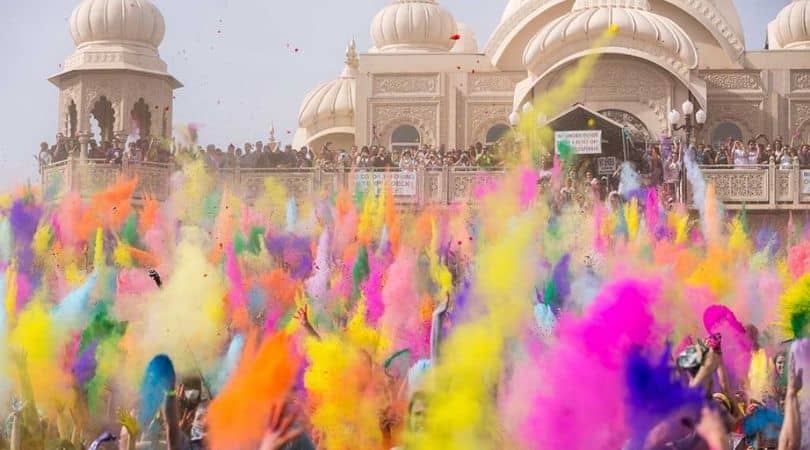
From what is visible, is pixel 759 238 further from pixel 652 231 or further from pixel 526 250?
pixel 526 250

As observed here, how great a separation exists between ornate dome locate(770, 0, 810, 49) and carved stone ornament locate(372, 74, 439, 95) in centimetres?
860

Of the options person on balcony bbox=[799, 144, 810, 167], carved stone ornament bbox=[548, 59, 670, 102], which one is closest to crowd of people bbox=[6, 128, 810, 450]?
person on balcony bbox=[799, 144, 810, 167]

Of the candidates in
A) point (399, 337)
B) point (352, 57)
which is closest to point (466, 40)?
point (352, 57)

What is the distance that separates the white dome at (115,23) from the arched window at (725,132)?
12.1 metres

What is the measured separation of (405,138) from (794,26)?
971 cm

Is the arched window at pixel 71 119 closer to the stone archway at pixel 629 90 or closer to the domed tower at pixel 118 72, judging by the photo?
the domed tower at pixel 118 72

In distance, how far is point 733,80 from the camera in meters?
33.3

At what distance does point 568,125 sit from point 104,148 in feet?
28.1

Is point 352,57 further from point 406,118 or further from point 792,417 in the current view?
point 792,417

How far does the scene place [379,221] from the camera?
2523 centimetres

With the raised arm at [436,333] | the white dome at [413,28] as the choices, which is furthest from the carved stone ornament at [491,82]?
the raised arm at [436,333]

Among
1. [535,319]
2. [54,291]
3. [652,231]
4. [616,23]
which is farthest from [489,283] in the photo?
[616,23]

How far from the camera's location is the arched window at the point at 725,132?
33.0m

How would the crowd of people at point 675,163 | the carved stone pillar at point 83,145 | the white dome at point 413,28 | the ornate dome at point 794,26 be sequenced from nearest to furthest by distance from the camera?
the crowd of people at point 675,163 → the carved stone pillar at point 83,145 → the ornate dome at point 794,26 → the white dome at point 413,28
